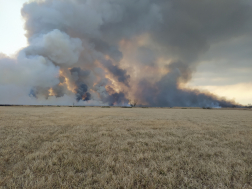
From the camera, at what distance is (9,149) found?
7.08 metres

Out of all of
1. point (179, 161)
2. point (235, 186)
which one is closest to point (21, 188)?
point (179, 161)

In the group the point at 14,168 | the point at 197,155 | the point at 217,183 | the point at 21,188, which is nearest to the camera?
the point at 21,188

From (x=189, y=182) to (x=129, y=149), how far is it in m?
3.50

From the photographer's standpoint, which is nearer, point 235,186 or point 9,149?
point 235,186

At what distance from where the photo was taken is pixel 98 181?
4.37 meters

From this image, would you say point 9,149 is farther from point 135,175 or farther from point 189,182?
point 189,182

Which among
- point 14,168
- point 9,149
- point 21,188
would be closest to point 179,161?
point 21,188

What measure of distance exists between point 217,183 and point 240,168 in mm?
1833

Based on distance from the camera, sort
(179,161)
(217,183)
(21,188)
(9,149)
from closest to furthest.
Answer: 1. (21,188)
2. (217,183)
3. (179,161)
4. (9,149)

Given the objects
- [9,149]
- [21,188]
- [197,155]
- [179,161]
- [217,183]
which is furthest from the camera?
[9,149]

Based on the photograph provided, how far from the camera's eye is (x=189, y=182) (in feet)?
14.3

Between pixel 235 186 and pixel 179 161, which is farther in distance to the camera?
pixel 179 161

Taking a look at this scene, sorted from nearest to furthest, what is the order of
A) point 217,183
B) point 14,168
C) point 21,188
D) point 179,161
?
point 21,188 < point 217,183 < point 14,168 < point 179,161

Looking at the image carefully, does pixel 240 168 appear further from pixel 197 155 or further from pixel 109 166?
pixel 109 166
